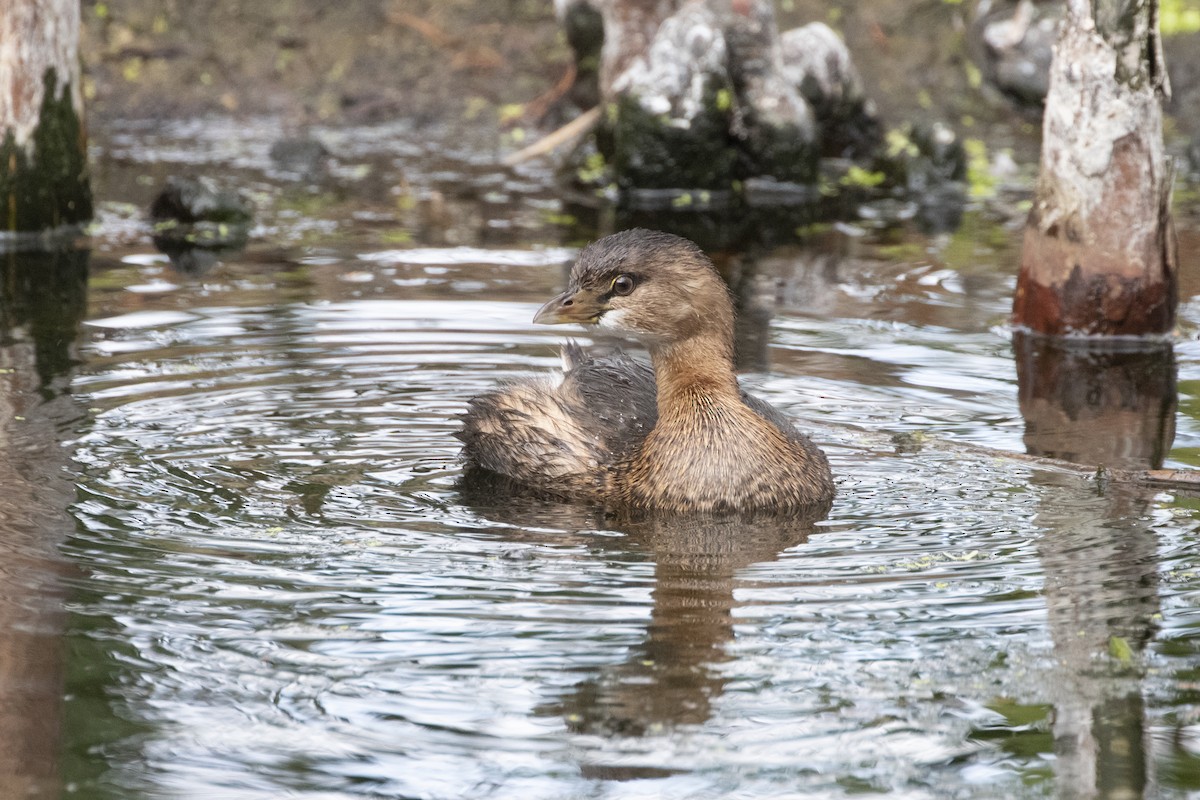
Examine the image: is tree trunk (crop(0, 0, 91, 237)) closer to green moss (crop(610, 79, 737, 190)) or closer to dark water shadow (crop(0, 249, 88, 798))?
dark water shadow (crop(0, 249, 88, 798))

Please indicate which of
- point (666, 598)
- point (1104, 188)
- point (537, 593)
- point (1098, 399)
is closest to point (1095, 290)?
point (1104, 188)

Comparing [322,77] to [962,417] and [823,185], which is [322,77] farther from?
[962,417]

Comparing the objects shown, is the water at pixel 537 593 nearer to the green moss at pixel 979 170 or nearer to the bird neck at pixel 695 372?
the bird neck at pixel 695 372

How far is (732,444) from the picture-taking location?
267 inches

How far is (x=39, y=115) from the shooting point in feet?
40.5

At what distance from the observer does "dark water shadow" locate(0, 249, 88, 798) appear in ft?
15.1

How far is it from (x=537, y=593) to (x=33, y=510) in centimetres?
203

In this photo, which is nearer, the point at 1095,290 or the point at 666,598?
the point at 666,598

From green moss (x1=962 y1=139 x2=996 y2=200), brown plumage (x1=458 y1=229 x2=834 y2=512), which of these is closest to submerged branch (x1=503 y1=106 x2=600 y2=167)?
green moss (x1=962 y1=139 x2=996 y2=200)

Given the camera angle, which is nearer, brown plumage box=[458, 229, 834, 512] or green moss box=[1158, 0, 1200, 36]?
brown plumage box=[458, 229, 834, 512]

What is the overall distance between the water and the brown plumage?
186 millimetres

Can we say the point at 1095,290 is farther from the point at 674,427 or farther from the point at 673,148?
the point at 673,148

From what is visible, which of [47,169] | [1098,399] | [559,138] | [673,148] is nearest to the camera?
[1098,399]

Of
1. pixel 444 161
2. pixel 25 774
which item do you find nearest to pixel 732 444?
pixel 25 774
